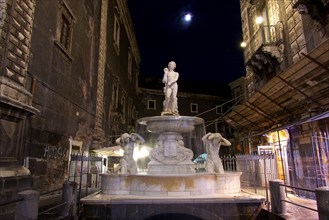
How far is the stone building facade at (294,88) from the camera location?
8141 mm

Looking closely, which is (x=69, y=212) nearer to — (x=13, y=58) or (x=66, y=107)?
(x=13, y=58)

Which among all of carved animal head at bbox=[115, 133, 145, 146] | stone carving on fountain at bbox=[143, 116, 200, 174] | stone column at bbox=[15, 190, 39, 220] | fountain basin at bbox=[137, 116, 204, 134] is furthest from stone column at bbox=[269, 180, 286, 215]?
stone column at bbox=[15, 190, 39, 220]

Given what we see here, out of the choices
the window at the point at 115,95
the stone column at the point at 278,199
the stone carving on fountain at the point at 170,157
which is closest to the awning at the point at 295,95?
the stone column at the point at 278,199

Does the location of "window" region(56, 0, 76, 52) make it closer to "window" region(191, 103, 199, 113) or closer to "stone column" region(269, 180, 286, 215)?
"stone column" region(269, 180, 286, 215)

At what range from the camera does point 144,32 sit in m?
46.2

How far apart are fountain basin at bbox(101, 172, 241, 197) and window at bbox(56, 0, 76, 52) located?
636 centimetres

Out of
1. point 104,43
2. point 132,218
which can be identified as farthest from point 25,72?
point 104,43

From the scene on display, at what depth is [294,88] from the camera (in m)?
8.84

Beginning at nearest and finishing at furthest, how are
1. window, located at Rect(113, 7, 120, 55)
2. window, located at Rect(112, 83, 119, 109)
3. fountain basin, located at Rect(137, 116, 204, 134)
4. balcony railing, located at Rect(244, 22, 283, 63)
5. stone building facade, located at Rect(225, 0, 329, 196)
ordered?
stone building facade, located at Rect(225, 0, 329, 196) < fountain basin, located at Rect(137, 116, 204, 134) < balcony railing, located at Rect(244, 22, 283, 63) < window, located at Rect(112, 83, 119, 109) < window, located at Rect(113, 7, 120, 55)

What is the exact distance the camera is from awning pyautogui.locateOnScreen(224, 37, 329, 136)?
24.5ft

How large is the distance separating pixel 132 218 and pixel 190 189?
188 centimetres

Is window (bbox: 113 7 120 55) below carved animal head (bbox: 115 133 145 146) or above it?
above

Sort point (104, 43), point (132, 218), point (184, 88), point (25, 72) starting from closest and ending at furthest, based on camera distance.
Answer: point (132, 218) < point (25, 72) < point (104, 43) < point (184, 88)

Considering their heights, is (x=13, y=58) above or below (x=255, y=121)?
above
